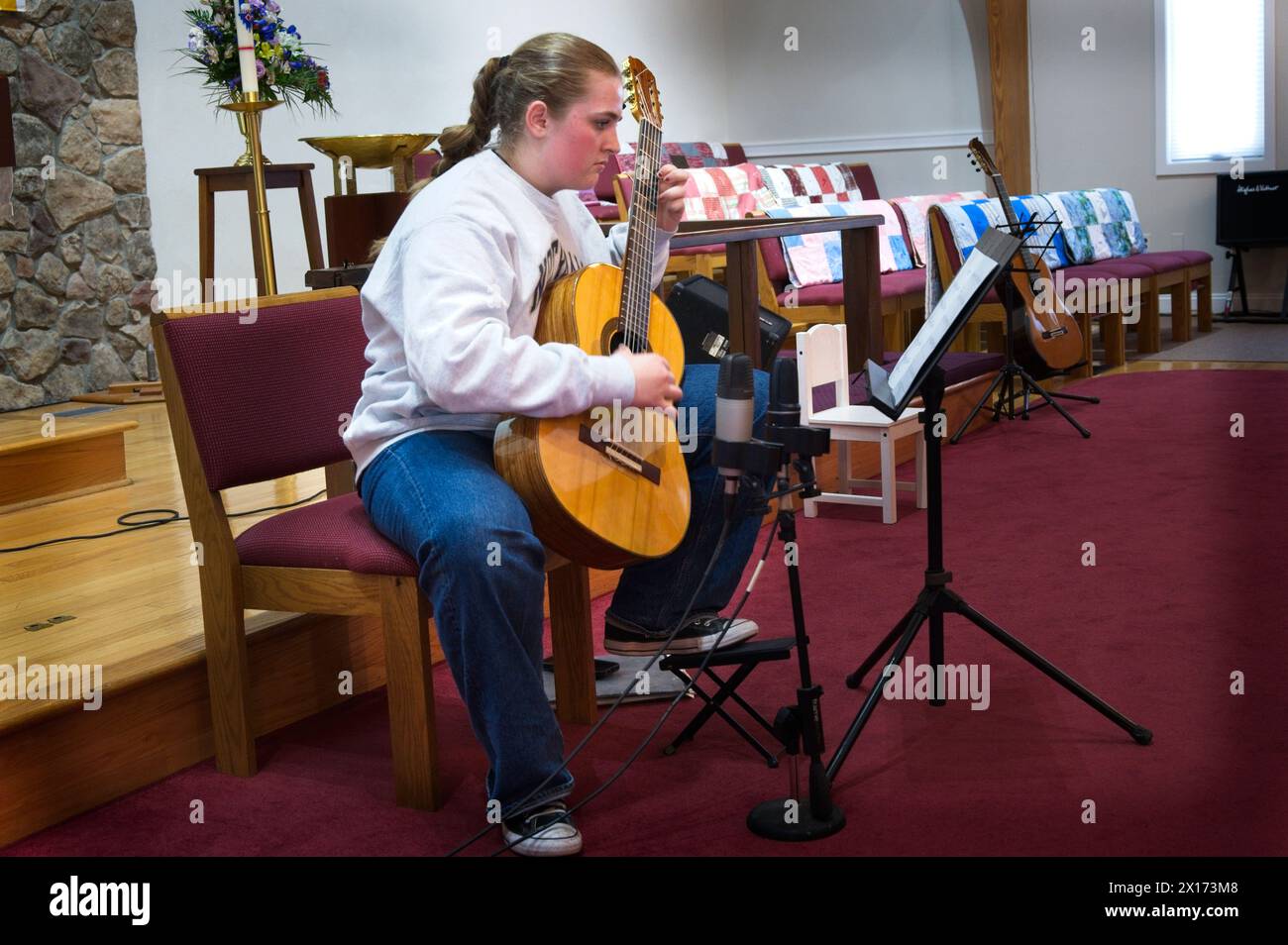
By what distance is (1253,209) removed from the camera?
8.06 meters

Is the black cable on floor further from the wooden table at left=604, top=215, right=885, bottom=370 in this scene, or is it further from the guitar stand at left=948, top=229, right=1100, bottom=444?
the guitar stand at left=948, top=229, right=1100, bottom=444

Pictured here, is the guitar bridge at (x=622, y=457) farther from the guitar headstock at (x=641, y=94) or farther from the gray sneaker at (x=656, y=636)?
the guitar headstock at (x=641, y=94)

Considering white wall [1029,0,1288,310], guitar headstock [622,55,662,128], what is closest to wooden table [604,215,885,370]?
guitar headstock [622,55,662,128]

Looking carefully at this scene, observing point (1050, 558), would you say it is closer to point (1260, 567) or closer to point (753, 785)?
point (1260, 567)

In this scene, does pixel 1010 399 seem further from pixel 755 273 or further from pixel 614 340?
pixel 614 340

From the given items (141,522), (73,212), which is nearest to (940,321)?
(141,522)

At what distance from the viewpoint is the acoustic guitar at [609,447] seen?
1.98 m

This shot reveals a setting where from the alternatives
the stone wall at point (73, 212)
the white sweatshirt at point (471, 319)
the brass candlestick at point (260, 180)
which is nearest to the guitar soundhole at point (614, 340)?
the white sweatshirt at point (471, 319)

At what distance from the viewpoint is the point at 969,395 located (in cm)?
510

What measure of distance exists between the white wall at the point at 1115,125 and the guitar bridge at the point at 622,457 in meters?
7.56

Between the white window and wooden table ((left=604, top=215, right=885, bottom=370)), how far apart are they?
4.97 m

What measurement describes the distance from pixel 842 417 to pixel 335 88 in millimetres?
4141

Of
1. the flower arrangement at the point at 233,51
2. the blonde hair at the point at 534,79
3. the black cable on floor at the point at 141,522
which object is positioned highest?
the flower arrangement at the point at 233,51
